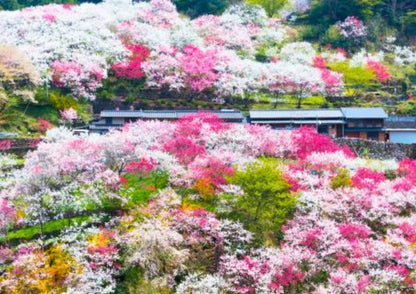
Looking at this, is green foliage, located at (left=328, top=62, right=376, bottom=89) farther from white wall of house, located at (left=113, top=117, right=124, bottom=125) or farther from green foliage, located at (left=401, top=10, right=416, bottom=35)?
white wall of house, located at (left=113, top=117, right=124, bottom=125)

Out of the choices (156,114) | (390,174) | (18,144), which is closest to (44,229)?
(18,144)

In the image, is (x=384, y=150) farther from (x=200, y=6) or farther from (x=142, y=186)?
(x=200, y=6)

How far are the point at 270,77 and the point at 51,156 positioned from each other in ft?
96.5

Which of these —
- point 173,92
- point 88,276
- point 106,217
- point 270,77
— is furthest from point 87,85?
point 88,276

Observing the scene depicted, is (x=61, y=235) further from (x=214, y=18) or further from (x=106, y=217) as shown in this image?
(x=214, y=18)

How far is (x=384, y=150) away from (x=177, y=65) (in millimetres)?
21285

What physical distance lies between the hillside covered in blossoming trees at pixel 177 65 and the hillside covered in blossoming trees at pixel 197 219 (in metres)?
13.0

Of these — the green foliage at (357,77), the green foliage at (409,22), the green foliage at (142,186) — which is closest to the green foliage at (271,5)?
the green foliage at (409,22)

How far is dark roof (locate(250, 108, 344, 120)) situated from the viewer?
50.8m

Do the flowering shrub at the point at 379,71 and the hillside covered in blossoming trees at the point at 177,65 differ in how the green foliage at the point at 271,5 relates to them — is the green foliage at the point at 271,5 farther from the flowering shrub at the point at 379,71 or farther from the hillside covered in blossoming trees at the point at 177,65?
the flowering shrub at the point at 379,71

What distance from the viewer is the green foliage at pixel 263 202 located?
32219mm

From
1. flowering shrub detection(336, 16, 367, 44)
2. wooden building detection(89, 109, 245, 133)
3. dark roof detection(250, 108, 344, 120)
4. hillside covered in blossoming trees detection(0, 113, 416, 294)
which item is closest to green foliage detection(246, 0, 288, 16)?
flowering shrub detection(336, 16, 367, 44)

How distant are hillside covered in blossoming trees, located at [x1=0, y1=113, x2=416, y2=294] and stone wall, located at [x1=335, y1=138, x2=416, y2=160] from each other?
5676mm

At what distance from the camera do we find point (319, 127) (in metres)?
51.5
